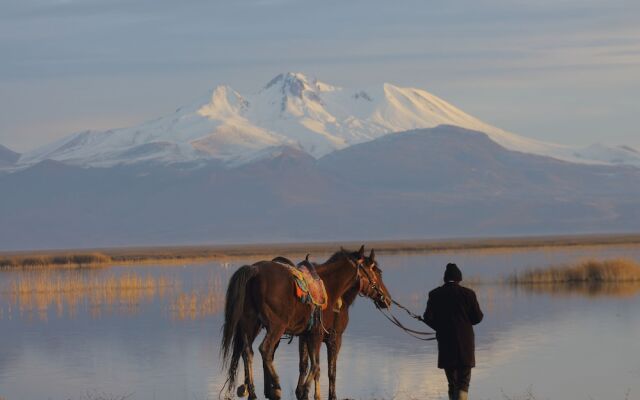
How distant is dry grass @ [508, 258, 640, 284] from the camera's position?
49375 millimetres

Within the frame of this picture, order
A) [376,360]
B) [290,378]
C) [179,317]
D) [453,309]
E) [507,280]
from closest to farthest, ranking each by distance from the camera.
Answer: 1. [453,309]
2. [290,378]
3. [376,360]
4. [179,317]
5. [507,280]

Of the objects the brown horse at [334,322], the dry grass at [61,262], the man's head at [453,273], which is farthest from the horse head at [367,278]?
the dry grass at [61,262]

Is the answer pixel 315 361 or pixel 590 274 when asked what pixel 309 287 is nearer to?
pixel 315 361

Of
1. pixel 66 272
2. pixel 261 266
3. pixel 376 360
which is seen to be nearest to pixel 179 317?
pixel 376 360

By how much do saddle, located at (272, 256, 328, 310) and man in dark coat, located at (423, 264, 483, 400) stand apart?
1795mm

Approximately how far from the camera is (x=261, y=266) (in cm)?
1748

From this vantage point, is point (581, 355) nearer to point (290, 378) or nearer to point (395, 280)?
point (290, 378)

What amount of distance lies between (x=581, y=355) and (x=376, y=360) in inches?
147

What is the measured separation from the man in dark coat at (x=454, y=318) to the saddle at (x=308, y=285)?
1795mm

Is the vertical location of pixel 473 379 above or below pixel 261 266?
below

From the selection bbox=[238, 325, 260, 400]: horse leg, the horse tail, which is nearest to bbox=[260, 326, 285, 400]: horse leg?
bbox=[238, 325, 260, 400]: horse leg

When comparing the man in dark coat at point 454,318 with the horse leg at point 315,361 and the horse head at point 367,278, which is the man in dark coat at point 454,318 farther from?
the horse leg at point 315,361

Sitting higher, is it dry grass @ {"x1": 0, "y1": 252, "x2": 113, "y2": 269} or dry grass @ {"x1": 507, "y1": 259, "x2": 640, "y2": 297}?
dry grass @ {"x1": 0, "y1": 252, "x2": 113, "y2": 269}

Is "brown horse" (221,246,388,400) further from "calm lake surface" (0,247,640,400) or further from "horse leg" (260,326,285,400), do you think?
"calm lake surface" (0,247,640,400)
